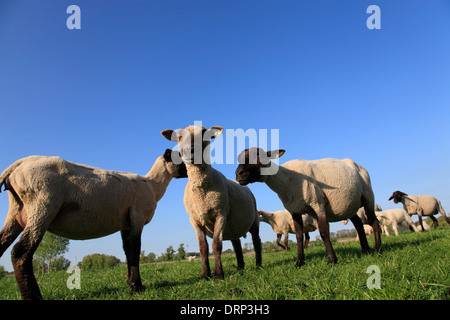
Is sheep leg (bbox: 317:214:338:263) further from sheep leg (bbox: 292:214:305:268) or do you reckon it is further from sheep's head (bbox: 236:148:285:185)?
sheep's head (bbox: 236:148:285:185)

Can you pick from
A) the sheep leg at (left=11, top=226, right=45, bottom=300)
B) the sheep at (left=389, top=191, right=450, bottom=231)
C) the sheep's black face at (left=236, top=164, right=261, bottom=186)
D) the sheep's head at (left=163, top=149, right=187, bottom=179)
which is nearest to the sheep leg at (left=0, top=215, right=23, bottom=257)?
the sheep leg at (left=11, top=226, right=45, bottom=300)

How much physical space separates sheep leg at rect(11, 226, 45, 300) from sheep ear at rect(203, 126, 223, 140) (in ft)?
10.8

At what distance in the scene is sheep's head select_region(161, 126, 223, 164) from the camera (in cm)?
537

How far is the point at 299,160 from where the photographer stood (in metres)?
7.44

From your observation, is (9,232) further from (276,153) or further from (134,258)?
(276,153)

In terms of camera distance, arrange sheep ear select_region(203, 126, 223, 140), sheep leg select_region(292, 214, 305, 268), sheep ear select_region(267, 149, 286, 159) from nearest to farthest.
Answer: sheep ear select_region(203, 126, 223, 140)
sheep leg select_region(292, 214, 305, 268)
sheep ear select_region(267, 149, 286, 159)

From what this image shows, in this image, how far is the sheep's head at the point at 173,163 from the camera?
6812mm

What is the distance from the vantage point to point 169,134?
241 inches

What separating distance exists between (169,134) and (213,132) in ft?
3.50

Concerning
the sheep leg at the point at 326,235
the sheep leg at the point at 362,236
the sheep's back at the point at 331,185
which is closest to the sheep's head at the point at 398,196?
the sheep leg at the point at 362,236

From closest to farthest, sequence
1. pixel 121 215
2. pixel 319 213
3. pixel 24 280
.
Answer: pixel 24 280
pixel 121 215
pixel 319 213

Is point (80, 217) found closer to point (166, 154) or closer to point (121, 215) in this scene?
point (121, 215)
